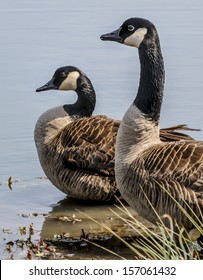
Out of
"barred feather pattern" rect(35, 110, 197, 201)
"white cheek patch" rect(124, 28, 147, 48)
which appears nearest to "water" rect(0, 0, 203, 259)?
"barred feather pattern" rect(35, 110, 197, 201)

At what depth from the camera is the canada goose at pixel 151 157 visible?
9352mm

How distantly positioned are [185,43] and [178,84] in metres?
2.67

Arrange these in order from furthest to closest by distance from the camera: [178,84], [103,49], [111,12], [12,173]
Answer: [111,12]
[103,49]
[178,84]
[12,173]

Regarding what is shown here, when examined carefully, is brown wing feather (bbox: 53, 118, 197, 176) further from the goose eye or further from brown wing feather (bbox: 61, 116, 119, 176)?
the goose eye

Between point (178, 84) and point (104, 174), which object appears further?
point (178, 84)

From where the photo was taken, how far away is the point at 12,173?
12156 mm

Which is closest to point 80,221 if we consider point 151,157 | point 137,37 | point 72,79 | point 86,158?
point 86,158

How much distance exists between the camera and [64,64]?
16.5 m

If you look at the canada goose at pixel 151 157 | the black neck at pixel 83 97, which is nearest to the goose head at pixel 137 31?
the canada goose at pixel 151 157

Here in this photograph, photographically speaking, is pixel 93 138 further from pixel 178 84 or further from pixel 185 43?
pixel 185 43

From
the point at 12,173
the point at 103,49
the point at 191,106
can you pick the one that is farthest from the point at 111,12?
the point at 12,173

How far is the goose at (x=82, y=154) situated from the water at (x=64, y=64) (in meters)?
0.23

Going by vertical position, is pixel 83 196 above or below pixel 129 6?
below
